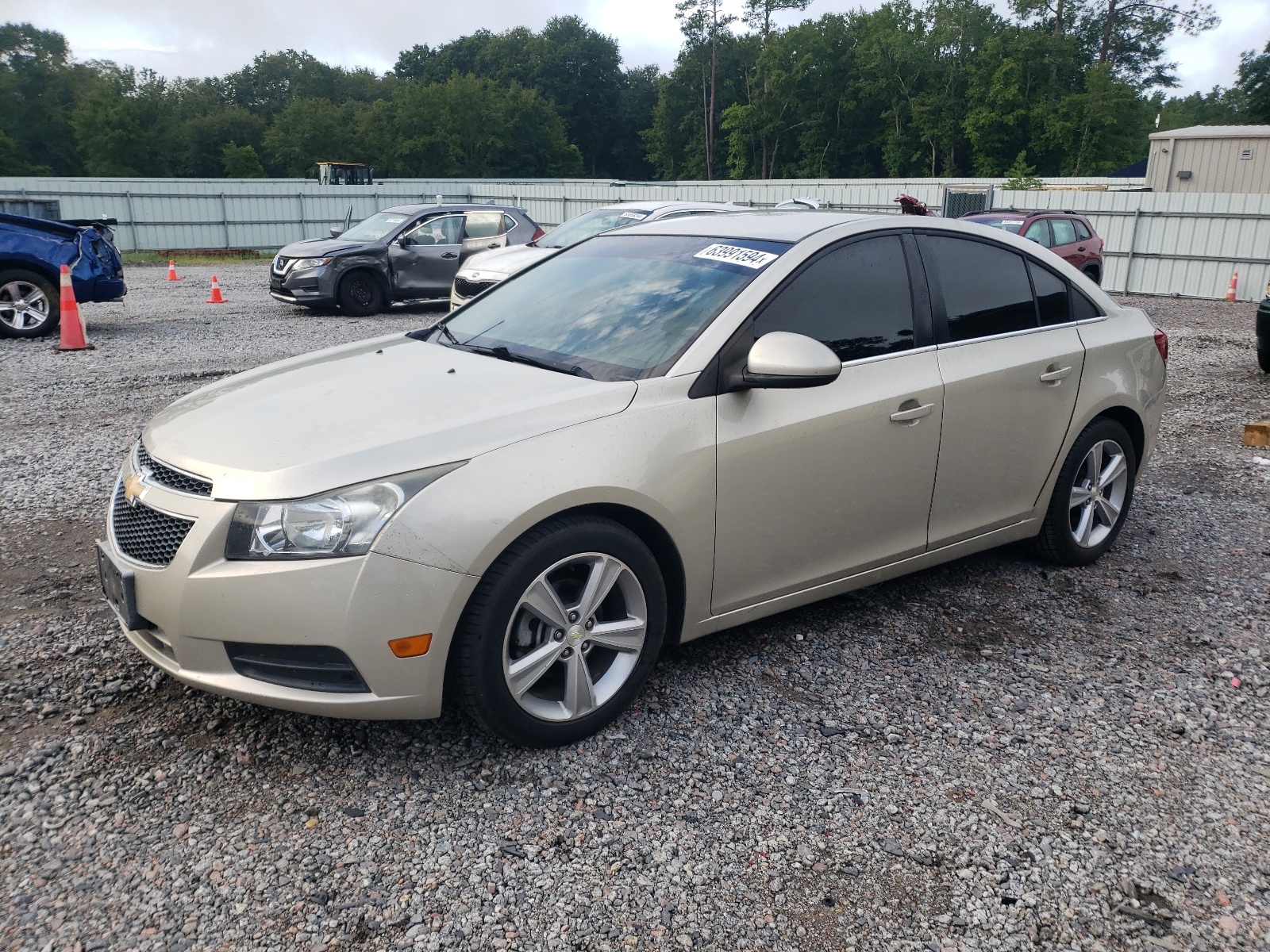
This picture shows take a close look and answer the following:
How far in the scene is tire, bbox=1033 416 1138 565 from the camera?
15.3 ft

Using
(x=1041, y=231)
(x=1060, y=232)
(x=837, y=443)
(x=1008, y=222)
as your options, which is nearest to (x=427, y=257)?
(x=1008, y=222)

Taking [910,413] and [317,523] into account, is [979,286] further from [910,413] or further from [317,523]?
[317,523]

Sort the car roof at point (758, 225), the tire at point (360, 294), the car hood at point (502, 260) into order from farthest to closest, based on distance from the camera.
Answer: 1. the tire at point (360, 294)
2. the car hood at point (502, 260)
3. the car roof at point (758, 225)

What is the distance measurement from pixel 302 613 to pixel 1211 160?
32.4 metres

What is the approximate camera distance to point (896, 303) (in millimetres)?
3973

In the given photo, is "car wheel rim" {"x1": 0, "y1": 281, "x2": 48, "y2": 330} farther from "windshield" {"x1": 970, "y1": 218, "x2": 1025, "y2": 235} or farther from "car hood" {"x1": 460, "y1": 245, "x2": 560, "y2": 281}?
"windshield" {"x1": 970, "y1": 218, "x2": 1025, "y2": 235}

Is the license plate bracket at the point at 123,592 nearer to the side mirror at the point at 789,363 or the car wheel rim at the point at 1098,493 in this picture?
the side mirror at the point at 789,363

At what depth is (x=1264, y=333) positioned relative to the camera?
1009cm

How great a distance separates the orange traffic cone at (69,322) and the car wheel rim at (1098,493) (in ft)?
35.0

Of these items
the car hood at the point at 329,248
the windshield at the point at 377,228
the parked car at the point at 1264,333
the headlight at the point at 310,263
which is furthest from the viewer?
the windshield at the point at 377,228

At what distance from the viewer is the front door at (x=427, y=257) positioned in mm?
14867

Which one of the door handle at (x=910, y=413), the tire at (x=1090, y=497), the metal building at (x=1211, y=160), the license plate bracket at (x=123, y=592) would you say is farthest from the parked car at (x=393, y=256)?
the metal building at (x=1211, y=160)

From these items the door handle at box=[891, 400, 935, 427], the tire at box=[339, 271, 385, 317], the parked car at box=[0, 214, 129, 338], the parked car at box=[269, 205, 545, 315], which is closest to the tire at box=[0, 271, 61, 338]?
the parked car at box=[0, 214, 129, 338]

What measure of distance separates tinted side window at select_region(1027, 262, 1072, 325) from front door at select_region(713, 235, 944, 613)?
82 centimetres
